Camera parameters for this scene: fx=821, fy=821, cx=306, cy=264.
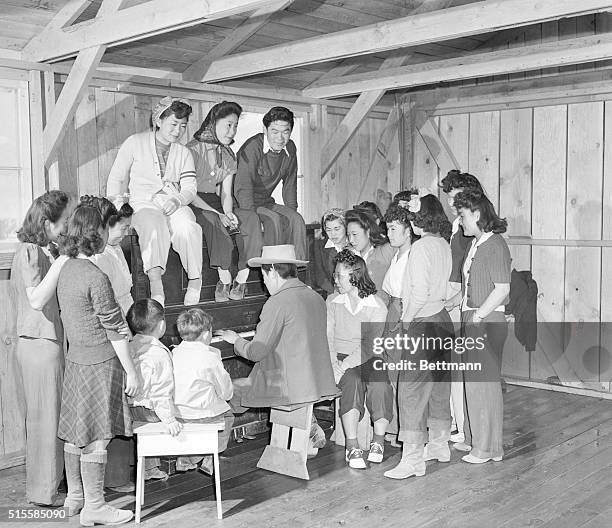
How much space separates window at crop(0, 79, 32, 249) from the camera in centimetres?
493

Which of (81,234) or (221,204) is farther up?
(221,204)

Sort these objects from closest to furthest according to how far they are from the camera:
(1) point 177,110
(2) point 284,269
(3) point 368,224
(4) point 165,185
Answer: (2) point 284,269 → (1) point 177,110 → (4) point 165,185 → (3) point 368,224

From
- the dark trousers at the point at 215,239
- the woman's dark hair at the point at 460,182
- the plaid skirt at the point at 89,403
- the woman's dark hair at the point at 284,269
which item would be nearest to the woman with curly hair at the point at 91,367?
the plaid skirt at the point at 89,403

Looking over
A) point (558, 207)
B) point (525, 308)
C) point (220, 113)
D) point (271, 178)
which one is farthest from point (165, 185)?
point (558, 207)

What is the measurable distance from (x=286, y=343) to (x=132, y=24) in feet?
6.40

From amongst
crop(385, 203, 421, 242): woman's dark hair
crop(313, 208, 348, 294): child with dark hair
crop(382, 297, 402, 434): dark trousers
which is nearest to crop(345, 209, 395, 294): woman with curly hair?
crop(313, 208, 348, 294): child with dark hair

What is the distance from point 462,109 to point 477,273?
2.98 m

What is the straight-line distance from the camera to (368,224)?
5680 mm

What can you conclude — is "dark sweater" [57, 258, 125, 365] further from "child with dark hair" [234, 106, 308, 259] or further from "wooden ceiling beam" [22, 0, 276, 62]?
"child with dark hair" [234, 106, 308, 259]

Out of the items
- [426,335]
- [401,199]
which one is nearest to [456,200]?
[401,199]

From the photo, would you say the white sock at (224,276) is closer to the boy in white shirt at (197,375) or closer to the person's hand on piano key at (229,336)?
the person's hand on piano key at (229,336)

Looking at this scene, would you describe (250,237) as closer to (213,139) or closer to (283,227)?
(283,227)

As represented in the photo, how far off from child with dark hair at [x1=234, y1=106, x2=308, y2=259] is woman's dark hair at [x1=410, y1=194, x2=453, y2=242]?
90cm

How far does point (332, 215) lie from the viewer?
19.3 ft
